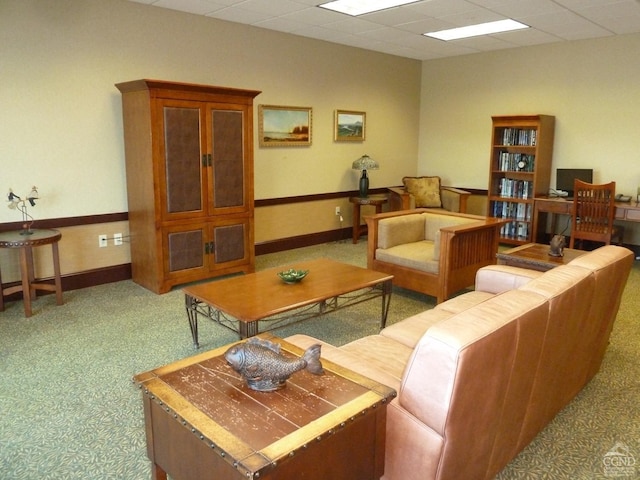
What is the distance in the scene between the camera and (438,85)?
727 centimetres

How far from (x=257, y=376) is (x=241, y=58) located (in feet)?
14.7

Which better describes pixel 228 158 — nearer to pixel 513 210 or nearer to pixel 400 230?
pixel 400 230

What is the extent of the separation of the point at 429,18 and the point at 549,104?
225 centimetres

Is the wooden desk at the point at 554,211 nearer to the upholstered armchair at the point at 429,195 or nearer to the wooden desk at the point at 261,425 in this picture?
the upholstered armchair at the point at 429,195

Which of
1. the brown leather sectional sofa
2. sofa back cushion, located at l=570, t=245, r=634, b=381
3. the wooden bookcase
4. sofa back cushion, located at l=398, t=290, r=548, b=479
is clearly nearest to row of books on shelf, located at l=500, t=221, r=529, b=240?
the wooden bookcase

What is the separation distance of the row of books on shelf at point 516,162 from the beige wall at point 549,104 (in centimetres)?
36

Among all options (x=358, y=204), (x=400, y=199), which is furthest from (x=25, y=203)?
(x=400, y=199)

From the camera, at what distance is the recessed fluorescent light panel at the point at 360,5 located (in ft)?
14.6

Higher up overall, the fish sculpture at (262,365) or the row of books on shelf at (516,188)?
the row of books on shelf at (516,188)

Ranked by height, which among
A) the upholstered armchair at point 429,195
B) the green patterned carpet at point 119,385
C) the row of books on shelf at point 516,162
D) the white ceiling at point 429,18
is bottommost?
the green patterned carpet at point 119,385

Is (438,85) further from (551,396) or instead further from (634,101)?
(551,396)

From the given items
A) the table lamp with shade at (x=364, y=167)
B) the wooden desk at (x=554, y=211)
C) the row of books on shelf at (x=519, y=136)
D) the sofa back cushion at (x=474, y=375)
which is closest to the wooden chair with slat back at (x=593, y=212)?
the wooden desk at (x=554, y=211)

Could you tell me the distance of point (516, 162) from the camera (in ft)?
20.6

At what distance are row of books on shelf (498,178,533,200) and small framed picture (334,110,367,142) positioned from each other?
1.95 m
